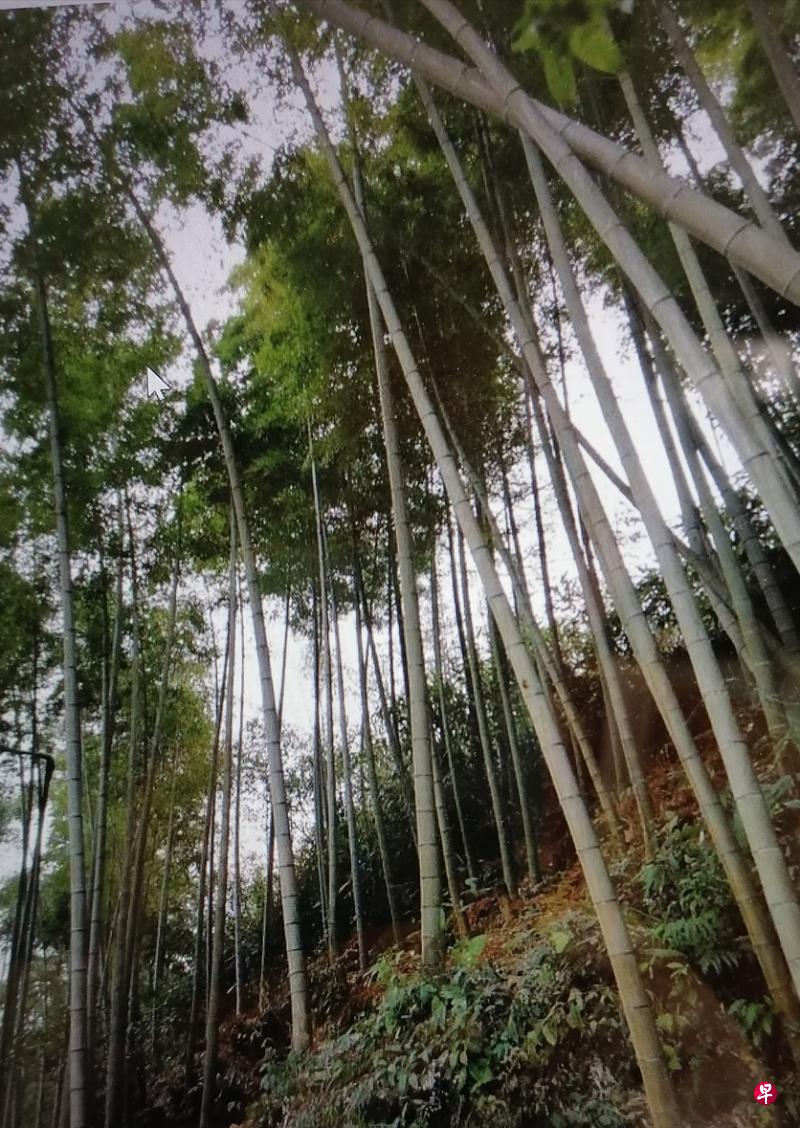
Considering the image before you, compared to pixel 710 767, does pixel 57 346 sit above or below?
above

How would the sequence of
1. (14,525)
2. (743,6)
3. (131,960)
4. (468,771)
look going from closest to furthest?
(743,6)
(131,960)
(14,525)
(468,771)

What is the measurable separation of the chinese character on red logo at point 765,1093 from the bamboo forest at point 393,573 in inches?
0.4

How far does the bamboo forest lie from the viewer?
60.5 inches

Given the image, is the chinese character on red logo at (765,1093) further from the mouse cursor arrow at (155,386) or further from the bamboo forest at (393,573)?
the mouse cursor arrow at (155,386)

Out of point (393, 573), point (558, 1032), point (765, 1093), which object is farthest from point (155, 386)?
point (765, 1093)

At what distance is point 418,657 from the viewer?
2.03 metres

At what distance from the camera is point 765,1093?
4.31 ft

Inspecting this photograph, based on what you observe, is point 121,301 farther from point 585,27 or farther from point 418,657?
point 585,27

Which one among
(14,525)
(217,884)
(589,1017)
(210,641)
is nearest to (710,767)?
(589,1017)

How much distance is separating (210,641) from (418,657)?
3.38 ft

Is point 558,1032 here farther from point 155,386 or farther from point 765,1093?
point 155,386

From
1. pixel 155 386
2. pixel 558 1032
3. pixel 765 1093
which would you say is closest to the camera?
pixel 765 1093

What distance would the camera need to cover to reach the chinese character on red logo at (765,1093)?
1307 millimetres

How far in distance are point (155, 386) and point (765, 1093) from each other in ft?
8.73
